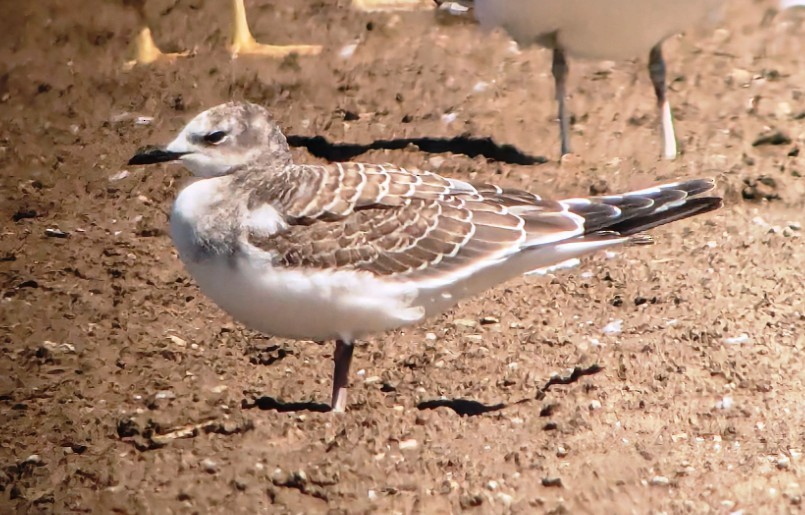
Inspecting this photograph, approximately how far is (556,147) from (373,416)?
2658mm

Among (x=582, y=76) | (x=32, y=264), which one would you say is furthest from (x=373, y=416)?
(x=582, y=76)

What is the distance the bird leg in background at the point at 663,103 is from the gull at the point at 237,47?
7.02 ft

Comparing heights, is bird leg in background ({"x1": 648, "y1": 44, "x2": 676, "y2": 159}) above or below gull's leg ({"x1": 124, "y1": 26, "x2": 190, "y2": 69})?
above

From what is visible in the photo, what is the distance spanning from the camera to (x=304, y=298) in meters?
4.25

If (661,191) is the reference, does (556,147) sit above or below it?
below

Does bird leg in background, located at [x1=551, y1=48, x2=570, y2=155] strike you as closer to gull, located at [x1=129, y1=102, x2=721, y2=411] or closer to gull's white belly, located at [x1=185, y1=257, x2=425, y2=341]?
gull, located at [x1=129, y1=102, x2=721, y2=411]

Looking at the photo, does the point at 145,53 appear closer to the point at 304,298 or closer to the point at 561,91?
the point at 561,91

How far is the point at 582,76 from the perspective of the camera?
303 inches

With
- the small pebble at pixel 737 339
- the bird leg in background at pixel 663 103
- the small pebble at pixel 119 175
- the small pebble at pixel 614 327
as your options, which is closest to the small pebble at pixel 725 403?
the small pebble at pixel 737 339

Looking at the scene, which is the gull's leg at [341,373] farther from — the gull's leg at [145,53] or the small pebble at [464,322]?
the gull's leg at [145,53]

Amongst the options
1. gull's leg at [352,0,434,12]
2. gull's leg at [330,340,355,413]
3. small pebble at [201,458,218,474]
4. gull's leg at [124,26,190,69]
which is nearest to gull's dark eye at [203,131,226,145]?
gull's leg at [330,340,355,413]

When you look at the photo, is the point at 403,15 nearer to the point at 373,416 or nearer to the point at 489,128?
the point at 489,128

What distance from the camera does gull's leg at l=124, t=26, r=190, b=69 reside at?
8.11m

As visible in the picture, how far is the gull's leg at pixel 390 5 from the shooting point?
8664 mm
